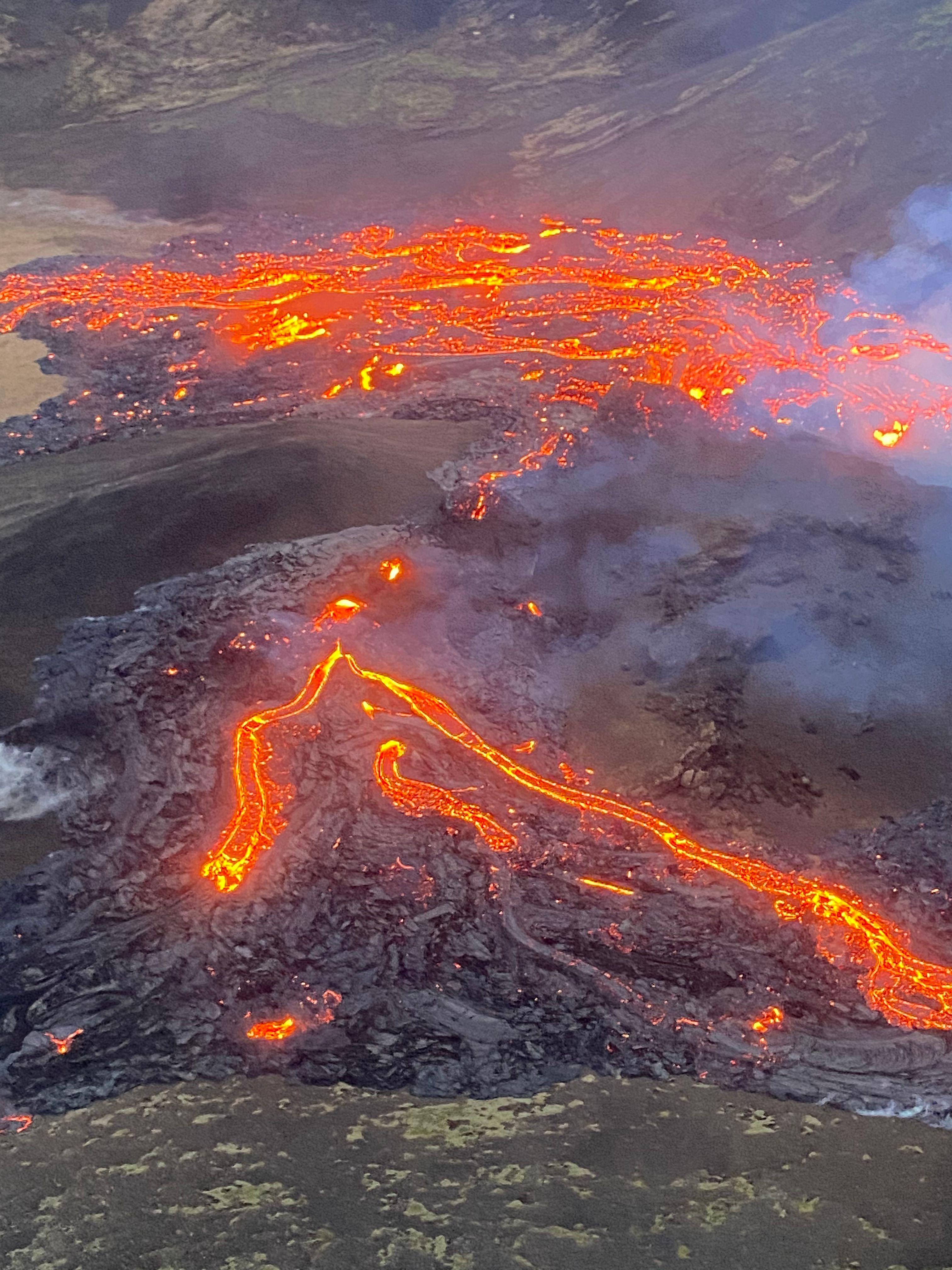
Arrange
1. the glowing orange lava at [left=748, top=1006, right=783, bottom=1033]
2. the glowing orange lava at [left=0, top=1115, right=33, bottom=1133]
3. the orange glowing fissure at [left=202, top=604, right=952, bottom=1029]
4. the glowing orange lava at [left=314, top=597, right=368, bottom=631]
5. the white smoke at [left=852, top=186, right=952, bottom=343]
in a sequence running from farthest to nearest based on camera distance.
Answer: the white smoke at [left=852, top=186, right=952, bottom=343], the glowing orange lava at [left=314, top=597, right=368, bottom=631], the orange glowing fissure at [left=202, top=604, right=952, bottom=1029], the glowing orange lava at [left=748, top=1006, right=783, bottom=1033], the glowing orange lava at [left=0, top=1115, right=33, bottom=1133]

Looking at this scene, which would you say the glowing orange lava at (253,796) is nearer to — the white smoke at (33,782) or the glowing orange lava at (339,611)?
the glowing orange lava at (339,611)

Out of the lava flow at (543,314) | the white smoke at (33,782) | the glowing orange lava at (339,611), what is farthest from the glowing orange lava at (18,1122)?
the lava flow at (543,314)

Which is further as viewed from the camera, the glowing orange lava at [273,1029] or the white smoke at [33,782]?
the white smoke at [33,782]

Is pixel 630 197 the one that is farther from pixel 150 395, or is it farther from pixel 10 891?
pixel 10 891

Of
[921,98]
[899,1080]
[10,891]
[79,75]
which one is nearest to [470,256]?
[921,98]

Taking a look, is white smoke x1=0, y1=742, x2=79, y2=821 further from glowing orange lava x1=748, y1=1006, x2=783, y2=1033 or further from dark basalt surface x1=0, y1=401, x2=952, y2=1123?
glowing orange lava x1=748, y1=1006, x2=783, y2=1033

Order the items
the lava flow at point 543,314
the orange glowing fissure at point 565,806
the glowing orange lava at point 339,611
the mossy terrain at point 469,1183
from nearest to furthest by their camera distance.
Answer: the mossy terrain at point 469,1183
the orange glowing fissure at point 565,806
the glowing orange lava at point 339,611
the lava flow at point 543,314

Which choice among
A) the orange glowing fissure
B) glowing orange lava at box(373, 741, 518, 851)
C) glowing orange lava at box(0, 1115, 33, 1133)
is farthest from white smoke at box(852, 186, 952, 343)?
glowing orange lava at box(0, 1115, 33, 1133)

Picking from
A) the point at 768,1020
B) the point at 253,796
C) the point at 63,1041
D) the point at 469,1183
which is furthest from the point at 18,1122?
the point at 768,1020
